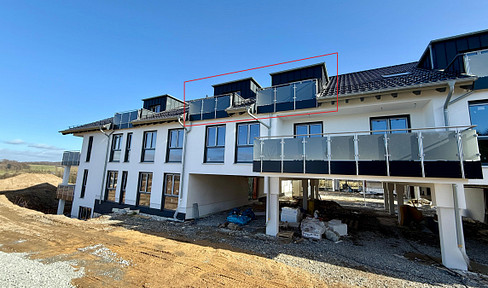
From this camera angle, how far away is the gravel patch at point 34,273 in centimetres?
478

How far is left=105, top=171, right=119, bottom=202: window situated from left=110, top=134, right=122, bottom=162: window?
3.49 ft

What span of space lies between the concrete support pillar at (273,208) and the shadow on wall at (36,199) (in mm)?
22415

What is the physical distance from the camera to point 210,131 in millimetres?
11859

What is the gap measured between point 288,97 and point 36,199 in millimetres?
28760

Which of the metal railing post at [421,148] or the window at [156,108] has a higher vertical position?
the window at [156,108]

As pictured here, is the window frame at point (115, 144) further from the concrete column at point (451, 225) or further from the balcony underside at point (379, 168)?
the concrete column at point (451, 225)

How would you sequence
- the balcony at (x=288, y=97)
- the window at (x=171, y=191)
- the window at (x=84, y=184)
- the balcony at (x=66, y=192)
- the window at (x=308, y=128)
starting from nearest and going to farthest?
the balcony at (x=288, y=97) < the window at (x=308, y=128) < the window at (x=171, y=191) < the window at (x=84, y=184) < the balcony at (x=66, y=192)

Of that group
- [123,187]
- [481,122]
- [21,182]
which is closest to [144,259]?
[123,187]

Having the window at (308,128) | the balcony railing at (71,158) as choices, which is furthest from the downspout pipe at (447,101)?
the balcony railing at (71,158)

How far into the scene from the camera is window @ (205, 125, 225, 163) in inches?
442

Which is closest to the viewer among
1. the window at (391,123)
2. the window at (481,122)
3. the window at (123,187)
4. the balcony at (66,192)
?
the window at (481,122)

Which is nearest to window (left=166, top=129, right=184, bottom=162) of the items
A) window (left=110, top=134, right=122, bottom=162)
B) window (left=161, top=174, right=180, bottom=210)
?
window (left=161, top=174, right=180, bottom=210)

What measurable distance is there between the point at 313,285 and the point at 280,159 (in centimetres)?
420

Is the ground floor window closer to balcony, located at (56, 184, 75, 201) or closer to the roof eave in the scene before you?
balcony, located at (56, 184, 75, 201)
